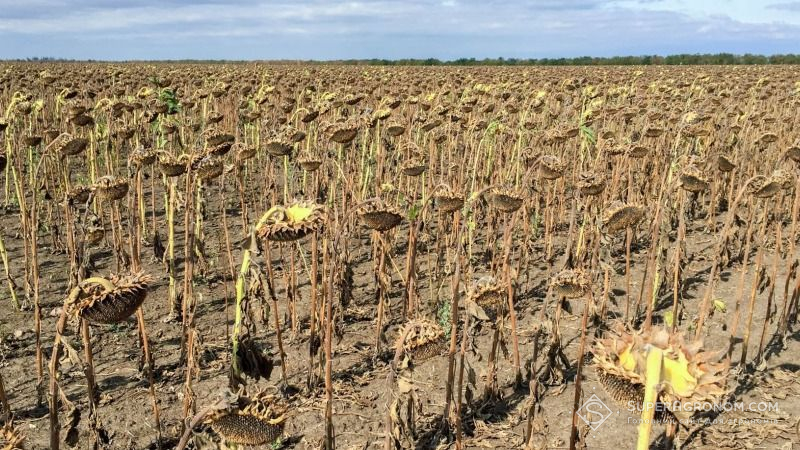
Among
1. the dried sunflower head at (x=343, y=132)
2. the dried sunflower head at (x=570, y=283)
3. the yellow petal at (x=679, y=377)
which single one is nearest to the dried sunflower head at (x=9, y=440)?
the yellow petal at (x=679, y=377)

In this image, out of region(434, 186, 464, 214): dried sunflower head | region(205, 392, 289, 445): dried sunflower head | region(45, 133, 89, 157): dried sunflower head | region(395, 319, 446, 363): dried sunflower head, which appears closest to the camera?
region(205, 392, 289, 445): dried sunflower head

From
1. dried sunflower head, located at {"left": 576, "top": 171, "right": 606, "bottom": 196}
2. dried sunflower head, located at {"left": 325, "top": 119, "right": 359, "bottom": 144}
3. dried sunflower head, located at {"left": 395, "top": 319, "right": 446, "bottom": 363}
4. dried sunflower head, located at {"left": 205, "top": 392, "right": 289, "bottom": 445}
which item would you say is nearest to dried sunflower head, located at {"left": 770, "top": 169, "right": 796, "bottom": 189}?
dried sunflower head, located at {"left": 576, "top": 171, "right": 606, "bottom": 196}

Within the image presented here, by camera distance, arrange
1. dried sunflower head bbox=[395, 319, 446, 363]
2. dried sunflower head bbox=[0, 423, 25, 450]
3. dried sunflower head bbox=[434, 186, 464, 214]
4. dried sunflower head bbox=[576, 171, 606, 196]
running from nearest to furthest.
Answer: dried sunflower head bbox=[0, 423, 25, 450] → dried sunflower head bbox=[395, 319, 446, 363] → dried sunflower head bbox=[434, 186, 464, 214] → dried sunflower head bbox=[576, 171, 606, 196]

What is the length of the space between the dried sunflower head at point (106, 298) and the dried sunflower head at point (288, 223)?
1.77 ft

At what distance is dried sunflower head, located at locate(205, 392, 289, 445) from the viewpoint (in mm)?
2221

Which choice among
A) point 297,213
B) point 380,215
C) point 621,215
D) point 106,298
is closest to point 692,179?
point 621,215

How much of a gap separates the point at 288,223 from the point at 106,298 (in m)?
0.78

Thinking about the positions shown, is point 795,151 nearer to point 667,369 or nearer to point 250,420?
point 667,369

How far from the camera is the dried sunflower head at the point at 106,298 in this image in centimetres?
237

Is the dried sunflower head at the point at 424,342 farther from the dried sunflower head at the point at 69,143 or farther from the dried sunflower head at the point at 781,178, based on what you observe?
the dried sunflower head at the point at 69,143

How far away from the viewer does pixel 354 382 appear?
4660 mm

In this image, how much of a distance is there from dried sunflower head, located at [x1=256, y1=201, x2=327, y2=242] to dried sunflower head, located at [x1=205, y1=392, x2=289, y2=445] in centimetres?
71

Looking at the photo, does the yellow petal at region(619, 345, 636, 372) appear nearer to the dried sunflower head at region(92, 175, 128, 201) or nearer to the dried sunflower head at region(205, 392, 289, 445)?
the dried sunflower head at region(205, 392, 289, 445)

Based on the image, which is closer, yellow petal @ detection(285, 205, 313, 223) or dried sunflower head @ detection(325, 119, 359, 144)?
yellow petal @ detection(285, 205, 313, 223)
